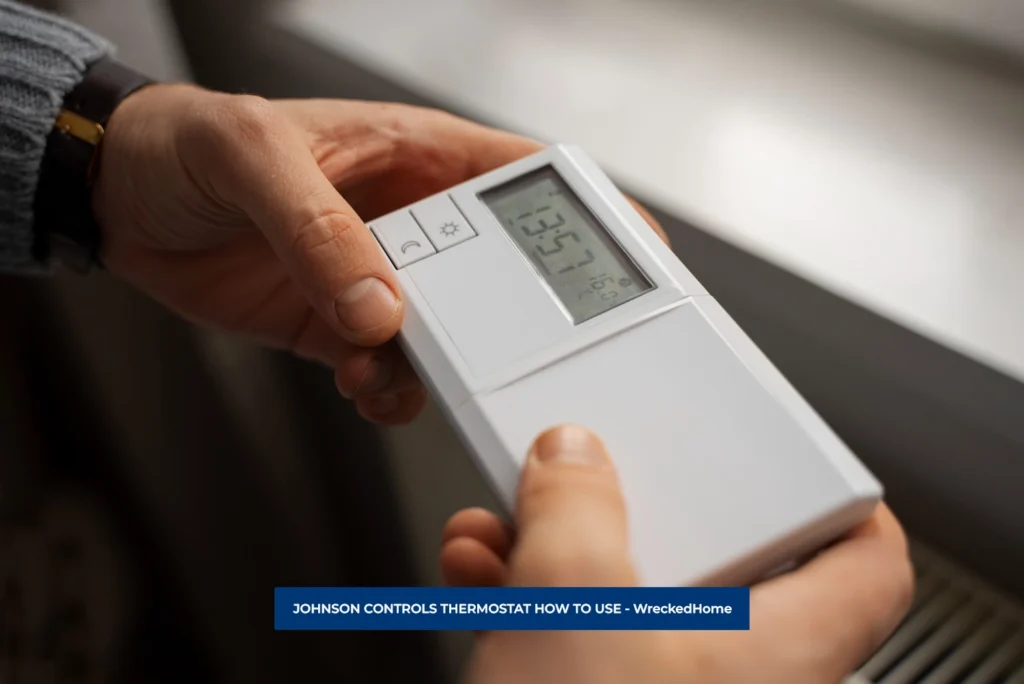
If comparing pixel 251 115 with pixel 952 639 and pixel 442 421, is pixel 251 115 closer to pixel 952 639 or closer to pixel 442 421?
pixel 442 421

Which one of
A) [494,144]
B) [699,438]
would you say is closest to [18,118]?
[494,144]

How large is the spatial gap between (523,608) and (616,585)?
1.3 inches

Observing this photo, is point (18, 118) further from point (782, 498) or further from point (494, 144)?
point (782, 498)

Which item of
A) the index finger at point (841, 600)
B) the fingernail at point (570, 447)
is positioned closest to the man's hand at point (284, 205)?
the fingernail at point (570, 447)

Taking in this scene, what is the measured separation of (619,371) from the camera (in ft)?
1.26

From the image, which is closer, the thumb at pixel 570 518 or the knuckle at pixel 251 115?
the thumb at pixel 570 518

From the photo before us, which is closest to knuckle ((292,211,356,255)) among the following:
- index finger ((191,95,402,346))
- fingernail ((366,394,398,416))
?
index finger ((191,95,402,346))

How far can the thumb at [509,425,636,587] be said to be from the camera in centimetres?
30

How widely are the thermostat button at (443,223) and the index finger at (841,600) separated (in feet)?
0.75

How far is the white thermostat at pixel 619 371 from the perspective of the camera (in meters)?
0.34

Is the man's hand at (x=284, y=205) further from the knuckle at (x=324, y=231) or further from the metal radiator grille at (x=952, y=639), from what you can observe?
the metal radiator grille at (x=952, y=639)

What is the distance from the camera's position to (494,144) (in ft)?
1.78

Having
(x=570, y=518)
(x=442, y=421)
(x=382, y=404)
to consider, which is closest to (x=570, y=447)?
(x=570, y=518)

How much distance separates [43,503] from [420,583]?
1.39ft
